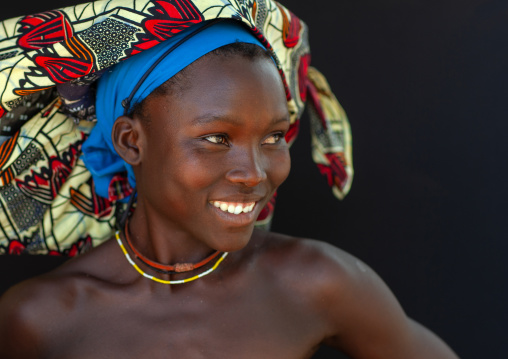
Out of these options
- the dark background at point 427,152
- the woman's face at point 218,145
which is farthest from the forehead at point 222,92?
the dark background at point 427,152

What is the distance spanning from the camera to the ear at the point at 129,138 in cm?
153

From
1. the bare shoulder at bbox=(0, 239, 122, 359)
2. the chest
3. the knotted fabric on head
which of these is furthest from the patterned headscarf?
the chest

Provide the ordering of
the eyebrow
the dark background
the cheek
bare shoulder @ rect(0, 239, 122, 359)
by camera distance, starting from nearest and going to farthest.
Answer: the eyebrow < the cheek < bare shoulder @ rect(0, 239, 122, 359) < the dark background

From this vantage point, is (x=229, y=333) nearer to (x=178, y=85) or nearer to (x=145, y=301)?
(x=145, y=301)

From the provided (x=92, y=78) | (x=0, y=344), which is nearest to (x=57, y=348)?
(x=0, y=344)

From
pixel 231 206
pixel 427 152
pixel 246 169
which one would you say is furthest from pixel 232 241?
pixel 427 152

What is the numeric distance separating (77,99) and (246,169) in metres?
0.54

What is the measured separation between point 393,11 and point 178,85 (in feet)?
3.61

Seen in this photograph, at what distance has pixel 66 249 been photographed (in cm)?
192

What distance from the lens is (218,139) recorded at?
1.44m

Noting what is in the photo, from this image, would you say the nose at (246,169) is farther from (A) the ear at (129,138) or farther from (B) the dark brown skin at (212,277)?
(A) the ear at (129,138)

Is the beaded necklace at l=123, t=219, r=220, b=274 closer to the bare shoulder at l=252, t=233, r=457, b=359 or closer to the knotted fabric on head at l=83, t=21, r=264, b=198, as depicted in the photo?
the bare shoulder at l=252, t=233, r=457, b=359

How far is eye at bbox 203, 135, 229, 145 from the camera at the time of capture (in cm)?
143

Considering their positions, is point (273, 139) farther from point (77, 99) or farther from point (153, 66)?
point (77, 99)
